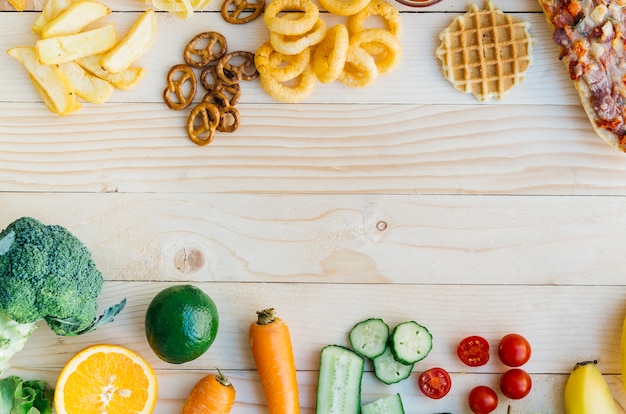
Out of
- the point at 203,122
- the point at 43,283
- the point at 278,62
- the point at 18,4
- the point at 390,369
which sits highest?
the point at 18,4

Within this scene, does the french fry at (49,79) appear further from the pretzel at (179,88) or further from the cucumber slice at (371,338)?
the cucumber slice at (371,338)

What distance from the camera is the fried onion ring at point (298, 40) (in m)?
1.68

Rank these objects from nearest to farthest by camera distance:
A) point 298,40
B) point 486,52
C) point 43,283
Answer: point 43,283, point 298,40, point 486,52

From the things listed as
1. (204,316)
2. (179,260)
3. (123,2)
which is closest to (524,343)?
(204,316)

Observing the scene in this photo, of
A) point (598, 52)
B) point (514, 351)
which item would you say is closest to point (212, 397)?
point (514, 351)

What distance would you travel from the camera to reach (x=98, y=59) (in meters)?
1.75

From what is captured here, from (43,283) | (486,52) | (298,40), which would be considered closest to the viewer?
(43,283)

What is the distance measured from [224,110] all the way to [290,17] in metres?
0.32

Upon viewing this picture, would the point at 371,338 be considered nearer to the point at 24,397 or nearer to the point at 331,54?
the point at 331,54

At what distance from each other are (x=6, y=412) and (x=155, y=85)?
971mm

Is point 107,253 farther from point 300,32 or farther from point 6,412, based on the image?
point 300,32

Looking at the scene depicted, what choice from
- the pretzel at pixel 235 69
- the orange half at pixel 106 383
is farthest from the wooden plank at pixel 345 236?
the pretzel at pixel 235 69

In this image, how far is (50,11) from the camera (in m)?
1.75

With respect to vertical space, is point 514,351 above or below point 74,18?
below
